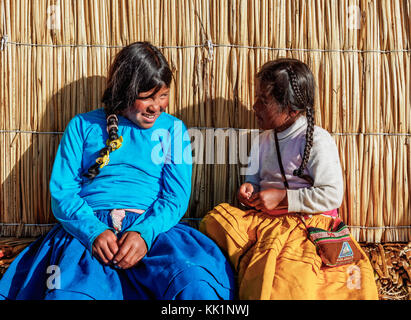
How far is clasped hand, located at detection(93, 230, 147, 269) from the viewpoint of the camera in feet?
5.42

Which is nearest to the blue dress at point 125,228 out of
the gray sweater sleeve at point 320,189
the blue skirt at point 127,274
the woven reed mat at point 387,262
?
the blue skirt at point 127,274

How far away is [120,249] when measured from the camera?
1.65 m

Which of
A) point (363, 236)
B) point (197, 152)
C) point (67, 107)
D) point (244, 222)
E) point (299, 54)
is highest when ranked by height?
point (299, 54)

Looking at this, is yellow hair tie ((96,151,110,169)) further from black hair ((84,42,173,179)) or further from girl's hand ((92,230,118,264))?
girl's hand ((92,230,118,264))

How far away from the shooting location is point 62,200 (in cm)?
185

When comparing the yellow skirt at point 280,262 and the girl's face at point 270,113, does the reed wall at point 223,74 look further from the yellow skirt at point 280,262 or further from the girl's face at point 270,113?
the yellow skirt at point 280,262

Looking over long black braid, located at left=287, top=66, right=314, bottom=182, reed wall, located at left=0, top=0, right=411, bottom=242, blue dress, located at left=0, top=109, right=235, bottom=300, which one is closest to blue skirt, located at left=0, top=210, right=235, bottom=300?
blue dress, located at left=0, top=109, right=235, bottom=300

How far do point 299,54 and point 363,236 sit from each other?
1169mm

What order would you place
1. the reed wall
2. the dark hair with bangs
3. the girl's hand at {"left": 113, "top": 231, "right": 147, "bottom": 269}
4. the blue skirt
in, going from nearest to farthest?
the blue skirt
the girl's hand at {"left": 113, "top": 231, "right": 147, "bottom": 269}
the dark hair with bangs
the reed wall

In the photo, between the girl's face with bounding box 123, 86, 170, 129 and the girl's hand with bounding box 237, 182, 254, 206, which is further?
the girl's hand with bounding box 237, 182, 254, 206

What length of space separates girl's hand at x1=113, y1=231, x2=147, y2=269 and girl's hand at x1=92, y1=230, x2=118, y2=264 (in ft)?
0.07

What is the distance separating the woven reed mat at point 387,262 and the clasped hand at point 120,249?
647 mm

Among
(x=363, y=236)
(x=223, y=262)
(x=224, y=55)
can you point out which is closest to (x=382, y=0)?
(x=224, y=55)

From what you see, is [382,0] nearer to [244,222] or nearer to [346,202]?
[346,202]
